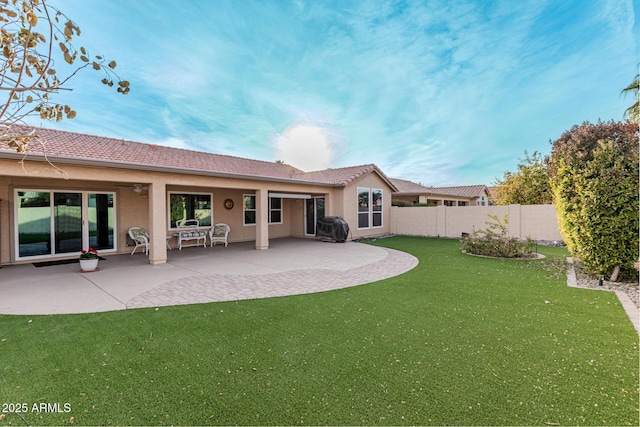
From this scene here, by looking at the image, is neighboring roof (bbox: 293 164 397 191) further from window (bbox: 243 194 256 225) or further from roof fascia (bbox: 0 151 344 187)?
roof fascia (bbox: 0 151 344 187)

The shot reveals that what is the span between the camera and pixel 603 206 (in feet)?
22.4

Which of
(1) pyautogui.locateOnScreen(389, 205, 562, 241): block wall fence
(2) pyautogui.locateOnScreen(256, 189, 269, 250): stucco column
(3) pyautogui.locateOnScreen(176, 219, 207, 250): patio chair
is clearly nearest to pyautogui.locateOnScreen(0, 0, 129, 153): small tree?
(2) pyautogui.locateOnScreen(256, 189, 269, 250): stucco column

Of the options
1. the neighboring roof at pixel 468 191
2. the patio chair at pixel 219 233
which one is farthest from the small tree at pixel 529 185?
the patio chair at pixel 219 233

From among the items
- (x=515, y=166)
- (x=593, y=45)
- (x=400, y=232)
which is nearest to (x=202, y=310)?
(x=593, y=45)

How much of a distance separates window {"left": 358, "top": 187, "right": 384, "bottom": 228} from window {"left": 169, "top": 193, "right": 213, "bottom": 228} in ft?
26.9

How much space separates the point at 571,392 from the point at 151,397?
13.3 ft

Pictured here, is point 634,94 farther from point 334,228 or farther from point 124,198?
point 124,198

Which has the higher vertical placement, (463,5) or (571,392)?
(463,5)

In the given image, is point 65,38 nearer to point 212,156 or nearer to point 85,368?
point 85,368

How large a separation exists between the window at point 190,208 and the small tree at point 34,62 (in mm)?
11514

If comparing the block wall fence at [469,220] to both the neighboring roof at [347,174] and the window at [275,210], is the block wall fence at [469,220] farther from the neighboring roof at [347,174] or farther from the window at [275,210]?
the window at [275,210]

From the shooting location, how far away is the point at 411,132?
1758 centimetres

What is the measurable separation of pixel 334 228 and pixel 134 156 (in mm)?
9296

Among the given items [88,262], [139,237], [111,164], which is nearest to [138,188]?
[139,237]
